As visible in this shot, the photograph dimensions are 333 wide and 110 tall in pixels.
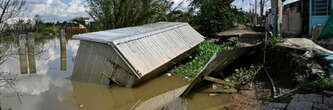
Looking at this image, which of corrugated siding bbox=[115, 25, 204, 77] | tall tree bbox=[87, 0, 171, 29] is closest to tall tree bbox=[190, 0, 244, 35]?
tall tree bbox=[87, 0, 171, 29]

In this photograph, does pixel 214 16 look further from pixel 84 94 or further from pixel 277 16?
pixel 84 94

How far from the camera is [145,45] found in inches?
308

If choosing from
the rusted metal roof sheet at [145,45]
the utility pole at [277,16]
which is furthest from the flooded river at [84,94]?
the utility pole at [277,16]

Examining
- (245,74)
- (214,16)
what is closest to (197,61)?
(245,74)

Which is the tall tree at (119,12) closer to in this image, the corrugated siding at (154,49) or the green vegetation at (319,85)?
the corrugated siding at (154,49)

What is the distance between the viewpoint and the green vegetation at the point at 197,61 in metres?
8.67

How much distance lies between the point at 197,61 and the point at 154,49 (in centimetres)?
272

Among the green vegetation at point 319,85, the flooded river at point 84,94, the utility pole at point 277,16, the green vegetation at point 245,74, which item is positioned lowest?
the flooded river at point 84,94

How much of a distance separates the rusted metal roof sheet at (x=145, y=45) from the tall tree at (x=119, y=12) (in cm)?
354

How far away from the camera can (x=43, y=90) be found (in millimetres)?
7055

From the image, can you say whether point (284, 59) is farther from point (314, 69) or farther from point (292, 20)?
point (292, 20)

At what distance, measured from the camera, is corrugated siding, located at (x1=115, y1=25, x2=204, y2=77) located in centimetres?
668

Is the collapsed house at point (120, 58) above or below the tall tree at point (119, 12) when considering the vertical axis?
below

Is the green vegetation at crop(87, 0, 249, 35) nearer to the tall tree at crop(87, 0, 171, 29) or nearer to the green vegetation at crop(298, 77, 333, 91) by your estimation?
the tall tree at crop(87, 0, 171, 29)
